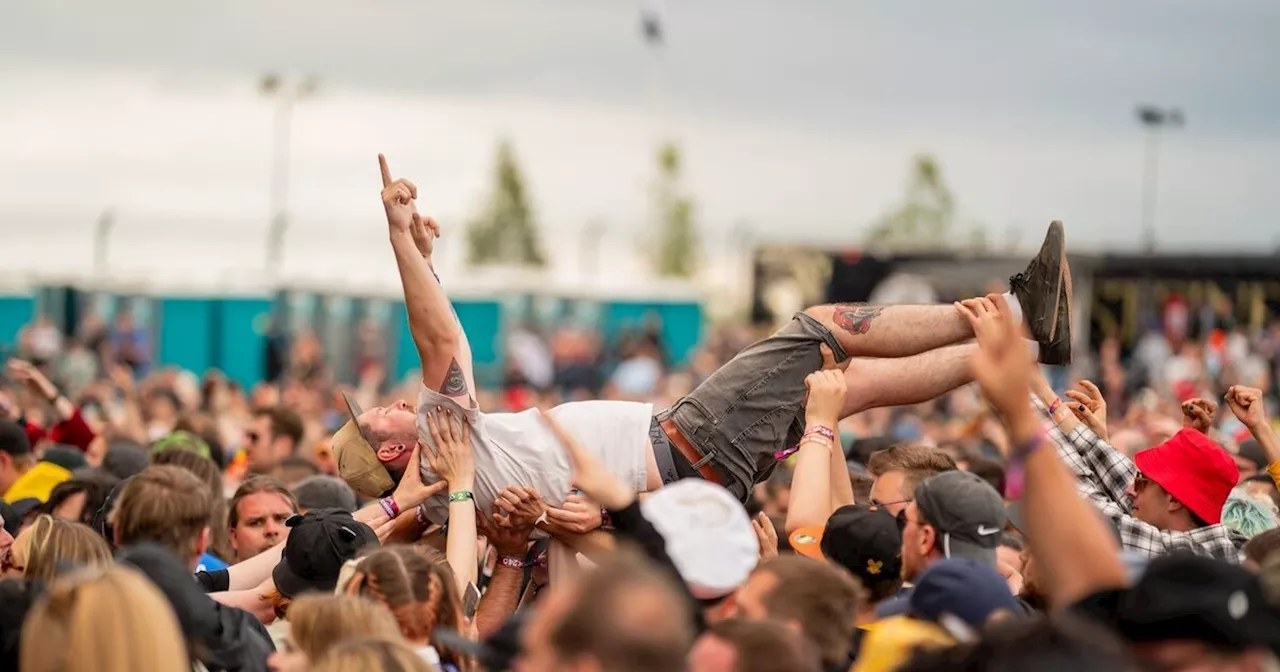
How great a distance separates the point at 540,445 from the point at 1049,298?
2024mm

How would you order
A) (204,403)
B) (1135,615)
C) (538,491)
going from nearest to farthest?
(1135,615)
(538,491)
(204,403)

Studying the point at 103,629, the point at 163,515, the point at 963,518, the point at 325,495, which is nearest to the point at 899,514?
the point at 963,518

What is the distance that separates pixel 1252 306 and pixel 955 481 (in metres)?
24.9

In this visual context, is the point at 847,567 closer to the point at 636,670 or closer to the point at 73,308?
the point at 636,670

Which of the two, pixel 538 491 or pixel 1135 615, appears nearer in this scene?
pixel 1135 615

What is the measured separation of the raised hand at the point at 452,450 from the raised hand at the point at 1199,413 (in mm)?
2725

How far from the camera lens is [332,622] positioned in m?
4.10

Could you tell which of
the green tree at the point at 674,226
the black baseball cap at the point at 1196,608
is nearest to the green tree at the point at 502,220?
the green tree at the point at 674,226

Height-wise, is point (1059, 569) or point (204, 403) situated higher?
point (1059, 569)

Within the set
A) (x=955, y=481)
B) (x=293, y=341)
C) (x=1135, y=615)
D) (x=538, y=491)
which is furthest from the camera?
(x=293, y=341)

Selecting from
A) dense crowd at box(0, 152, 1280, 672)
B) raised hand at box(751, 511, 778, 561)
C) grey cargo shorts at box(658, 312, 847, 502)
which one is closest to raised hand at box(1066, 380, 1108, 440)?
dense crowd at box(0, 152, 1280, 672)

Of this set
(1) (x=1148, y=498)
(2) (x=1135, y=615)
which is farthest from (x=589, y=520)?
(2) (x=1135, y=615)

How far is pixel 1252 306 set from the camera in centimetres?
2773

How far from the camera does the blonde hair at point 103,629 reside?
337cm
